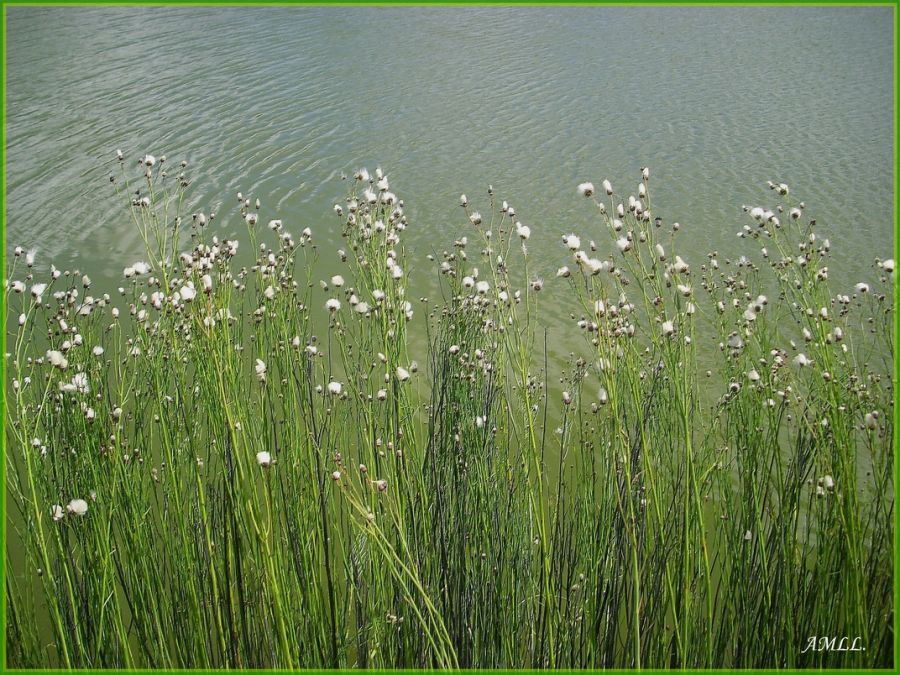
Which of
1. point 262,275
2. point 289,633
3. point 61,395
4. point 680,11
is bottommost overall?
point 289,633

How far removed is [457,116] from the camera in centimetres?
835

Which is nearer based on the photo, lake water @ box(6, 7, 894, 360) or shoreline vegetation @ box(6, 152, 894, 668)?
shoreline vegetation @ box(6, 152, 894, 668)

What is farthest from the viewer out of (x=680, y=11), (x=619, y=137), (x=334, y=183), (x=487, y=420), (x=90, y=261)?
(x=680, y=11)

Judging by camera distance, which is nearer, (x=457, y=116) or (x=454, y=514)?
(x=454, y=514)

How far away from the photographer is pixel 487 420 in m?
2.80

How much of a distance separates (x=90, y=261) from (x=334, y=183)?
85.0 inches

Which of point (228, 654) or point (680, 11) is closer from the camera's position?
point (228, 654)

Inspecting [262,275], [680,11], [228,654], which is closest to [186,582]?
[228,654]

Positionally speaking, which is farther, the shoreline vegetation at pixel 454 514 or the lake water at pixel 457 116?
the lake water at pixel 457 116

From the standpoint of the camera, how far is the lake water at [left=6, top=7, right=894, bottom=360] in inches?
246

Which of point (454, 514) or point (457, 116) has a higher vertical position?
point (457, 116)

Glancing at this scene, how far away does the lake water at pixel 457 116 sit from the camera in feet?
20.5

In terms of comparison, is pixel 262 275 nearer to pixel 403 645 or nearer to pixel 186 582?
pixel 186 582

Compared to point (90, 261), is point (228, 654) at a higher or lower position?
lower
